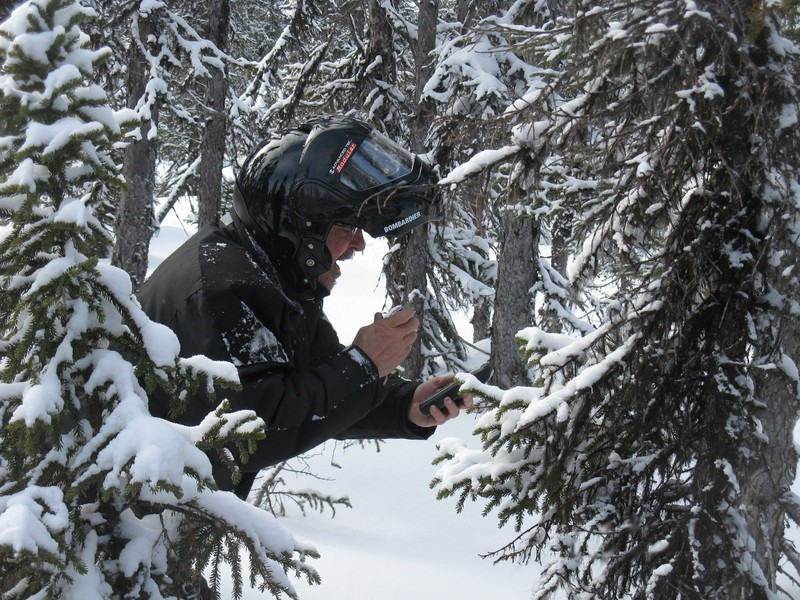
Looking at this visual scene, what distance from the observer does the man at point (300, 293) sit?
277 centimetres

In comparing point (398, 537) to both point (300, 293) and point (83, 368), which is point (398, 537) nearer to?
point (300, 293)

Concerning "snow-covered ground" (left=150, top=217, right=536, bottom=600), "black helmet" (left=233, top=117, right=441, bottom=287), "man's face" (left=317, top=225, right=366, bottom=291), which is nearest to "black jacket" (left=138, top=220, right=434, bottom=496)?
"black helmet" (left=233, top=117, right=441, bottom=287)

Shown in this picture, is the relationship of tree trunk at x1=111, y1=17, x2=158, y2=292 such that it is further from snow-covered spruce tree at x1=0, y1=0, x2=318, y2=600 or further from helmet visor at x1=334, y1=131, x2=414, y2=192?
snow-covered spruce tree at x1=0, y1=0, x2=318, y2=600

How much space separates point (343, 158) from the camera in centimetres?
326

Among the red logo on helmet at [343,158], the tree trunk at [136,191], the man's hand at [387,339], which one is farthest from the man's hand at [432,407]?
the tree trunk at [136,191]

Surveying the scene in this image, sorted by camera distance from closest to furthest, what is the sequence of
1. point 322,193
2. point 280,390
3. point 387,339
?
1. point 280,390
2. point 387,339
3. point 322,193

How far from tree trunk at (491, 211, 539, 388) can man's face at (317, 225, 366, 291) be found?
623cm

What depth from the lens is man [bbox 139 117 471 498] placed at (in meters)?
2.77

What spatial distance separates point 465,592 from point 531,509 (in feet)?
11.5

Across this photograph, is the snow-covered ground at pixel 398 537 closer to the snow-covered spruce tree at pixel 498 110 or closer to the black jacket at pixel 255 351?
the snow-covered spruce tree at pixel 498 110

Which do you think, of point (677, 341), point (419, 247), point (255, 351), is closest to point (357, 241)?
point (255, 351)

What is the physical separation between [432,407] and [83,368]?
5.71 ft

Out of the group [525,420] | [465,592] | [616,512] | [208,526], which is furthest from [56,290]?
[465,592]

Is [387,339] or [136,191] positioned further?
[136,191]
